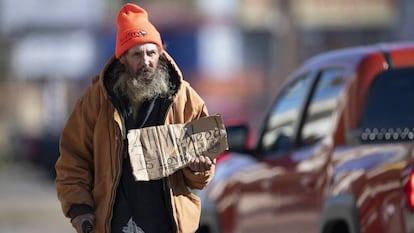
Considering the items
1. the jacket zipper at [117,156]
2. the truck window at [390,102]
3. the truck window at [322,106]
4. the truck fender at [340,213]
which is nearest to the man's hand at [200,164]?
the jacket zipper at [117,156]

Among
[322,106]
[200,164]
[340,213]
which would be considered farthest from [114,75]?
[322,106]

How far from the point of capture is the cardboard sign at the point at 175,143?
634cm

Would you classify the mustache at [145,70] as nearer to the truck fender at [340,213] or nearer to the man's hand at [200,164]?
the man's hand at [200,164]

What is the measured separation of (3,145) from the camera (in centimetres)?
4909

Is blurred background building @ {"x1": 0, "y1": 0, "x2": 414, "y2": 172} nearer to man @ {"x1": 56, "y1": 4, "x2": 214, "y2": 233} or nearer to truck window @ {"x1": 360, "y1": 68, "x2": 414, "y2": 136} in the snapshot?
truck window @ {"x1": 360, "y1": 68, "x2": 414, "y2": 136}

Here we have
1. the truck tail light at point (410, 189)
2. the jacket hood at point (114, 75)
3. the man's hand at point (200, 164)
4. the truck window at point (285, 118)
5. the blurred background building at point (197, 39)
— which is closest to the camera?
the man's hand at point (200, 164)

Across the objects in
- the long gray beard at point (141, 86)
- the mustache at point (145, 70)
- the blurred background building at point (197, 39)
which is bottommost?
the blurred background building at point (197, 39)

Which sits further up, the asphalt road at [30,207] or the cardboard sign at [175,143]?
the cardboard sign at [175,143]

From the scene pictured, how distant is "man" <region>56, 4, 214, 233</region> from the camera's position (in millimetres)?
6430

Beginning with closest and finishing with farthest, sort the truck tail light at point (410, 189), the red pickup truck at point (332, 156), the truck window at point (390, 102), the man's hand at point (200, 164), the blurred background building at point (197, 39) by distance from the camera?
the man's hand at point (200, 164)
the truck tail light at point (410, 189)
the red pickup truck at point (332, 156)
the truck window at point (390, 102)
the blurred background building at point (197, 39)

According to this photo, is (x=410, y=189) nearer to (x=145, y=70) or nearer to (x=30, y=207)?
(x=145, y=70)

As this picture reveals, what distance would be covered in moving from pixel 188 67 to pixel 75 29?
409 centimetres

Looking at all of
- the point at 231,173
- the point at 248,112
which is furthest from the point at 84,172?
the point at 248,112

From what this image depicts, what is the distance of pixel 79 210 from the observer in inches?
253
